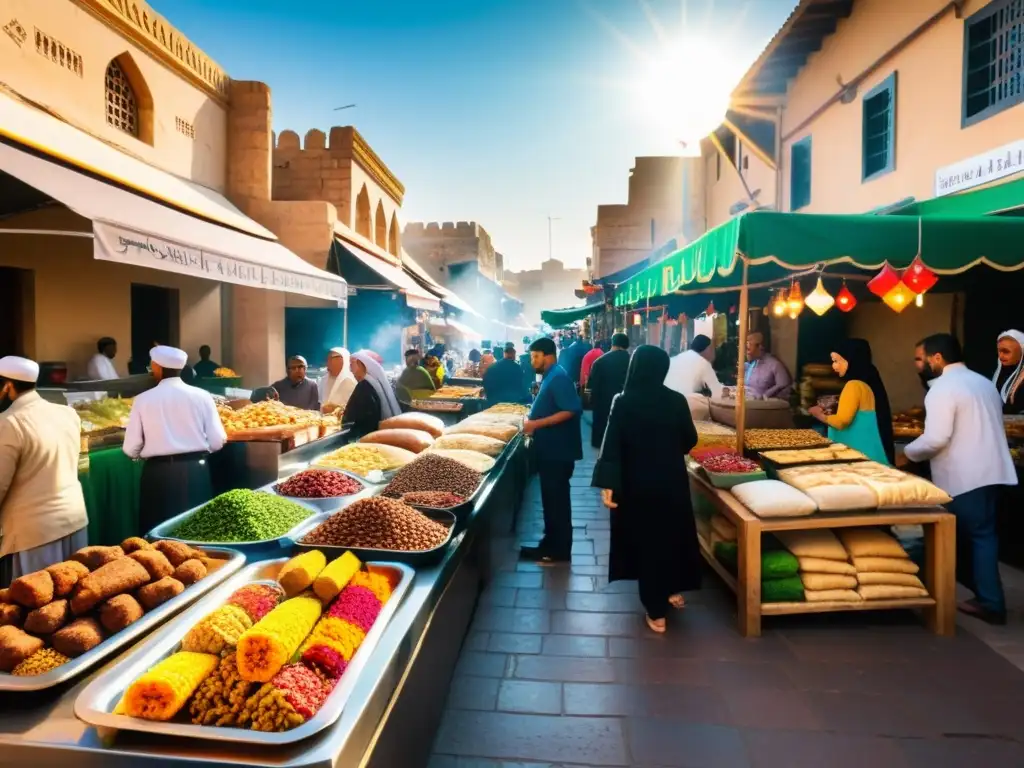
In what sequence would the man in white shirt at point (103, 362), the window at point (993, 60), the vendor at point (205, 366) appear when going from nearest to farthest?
the window at point (993, 60) → the man in white shirt at point (103, 362) → the vendor at point (205, 366)

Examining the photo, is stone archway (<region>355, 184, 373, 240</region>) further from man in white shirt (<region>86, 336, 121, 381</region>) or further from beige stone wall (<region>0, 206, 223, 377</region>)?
man in white shirt (<region>86, 336, 121, 381</region>)

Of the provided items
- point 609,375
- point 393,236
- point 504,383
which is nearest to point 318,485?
point 609,375

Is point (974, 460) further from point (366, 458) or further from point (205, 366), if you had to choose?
point (205, 366)

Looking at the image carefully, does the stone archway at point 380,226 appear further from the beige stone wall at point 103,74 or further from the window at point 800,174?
the window at point 800,174

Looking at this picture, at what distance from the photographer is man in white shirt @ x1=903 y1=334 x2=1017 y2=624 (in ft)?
13.8

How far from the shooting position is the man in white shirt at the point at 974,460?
13.8 feet

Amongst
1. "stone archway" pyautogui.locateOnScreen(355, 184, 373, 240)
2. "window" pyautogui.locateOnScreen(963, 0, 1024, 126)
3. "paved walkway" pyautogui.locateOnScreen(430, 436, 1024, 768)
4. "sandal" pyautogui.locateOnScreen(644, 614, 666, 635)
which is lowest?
"paved walkway" pyautogui.locateOnScreen(430, 436, 1024, 768)

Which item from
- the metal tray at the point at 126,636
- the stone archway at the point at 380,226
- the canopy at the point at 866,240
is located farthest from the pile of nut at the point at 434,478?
the stone archway at the point at 380,226

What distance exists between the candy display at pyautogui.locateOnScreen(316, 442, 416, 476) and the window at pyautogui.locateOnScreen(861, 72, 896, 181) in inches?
300

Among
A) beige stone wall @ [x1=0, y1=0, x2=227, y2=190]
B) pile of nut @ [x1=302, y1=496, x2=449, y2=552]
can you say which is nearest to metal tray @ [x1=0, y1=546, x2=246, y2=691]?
pile of nut @ [x1=302, y1=496, x2=449, y2=552]

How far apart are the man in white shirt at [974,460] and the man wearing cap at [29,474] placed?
5334mm

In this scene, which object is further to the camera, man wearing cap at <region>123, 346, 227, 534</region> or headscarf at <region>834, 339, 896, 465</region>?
headscarf at <region>834, 339, 896, 465</region>

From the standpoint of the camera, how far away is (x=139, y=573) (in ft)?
7.69

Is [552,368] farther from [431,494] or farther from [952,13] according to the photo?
[952,13]
